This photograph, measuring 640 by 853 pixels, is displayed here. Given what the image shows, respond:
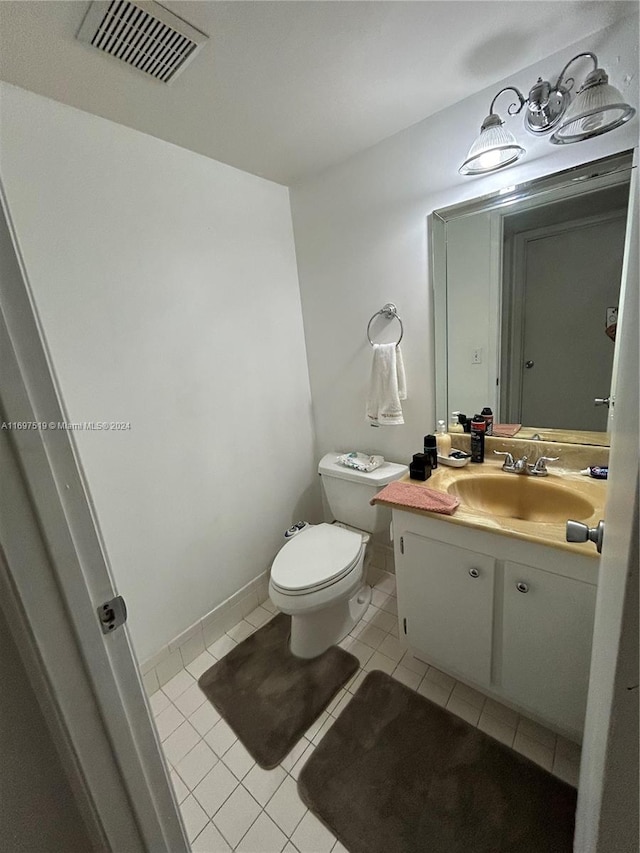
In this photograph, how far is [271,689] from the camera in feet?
4.71

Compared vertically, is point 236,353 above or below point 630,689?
above

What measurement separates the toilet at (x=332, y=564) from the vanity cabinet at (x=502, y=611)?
0.28 m

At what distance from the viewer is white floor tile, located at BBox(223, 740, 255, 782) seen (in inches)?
46.3

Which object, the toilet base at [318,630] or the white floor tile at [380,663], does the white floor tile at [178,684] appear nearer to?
the toilet base at [318,630]

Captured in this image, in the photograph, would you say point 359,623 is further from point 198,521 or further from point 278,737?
point 198,521

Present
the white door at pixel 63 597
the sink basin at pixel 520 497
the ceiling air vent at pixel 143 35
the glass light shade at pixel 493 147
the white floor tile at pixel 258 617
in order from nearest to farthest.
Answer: the white door at pixel 63 597 < the ceiling air vent at pixel 143 35 < the glass light shade at pixel 493 147 < the sink basin at pixel 520 497 < the white floor tile at pixel 258 617

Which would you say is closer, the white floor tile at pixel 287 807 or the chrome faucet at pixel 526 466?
the white floor tile at pixel 287 807

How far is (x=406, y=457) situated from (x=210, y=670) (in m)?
1.39

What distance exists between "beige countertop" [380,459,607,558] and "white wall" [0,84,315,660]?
88cm

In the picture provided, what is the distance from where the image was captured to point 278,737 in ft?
4.14

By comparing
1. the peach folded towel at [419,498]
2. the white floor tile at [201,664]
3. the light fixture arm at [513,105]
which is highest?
the light fixture arm at [513,105]

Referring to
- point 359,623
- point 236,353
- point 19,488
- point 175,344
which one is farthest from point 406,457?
point 19,488

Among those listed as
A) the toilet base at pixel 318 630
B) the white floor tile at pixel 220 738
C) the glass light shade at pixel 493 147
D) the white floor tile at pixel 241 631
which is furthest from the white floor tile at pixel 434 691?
the glass light shade at pixel 493 147

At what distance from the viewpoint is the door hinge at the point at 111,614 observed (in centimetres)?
56
